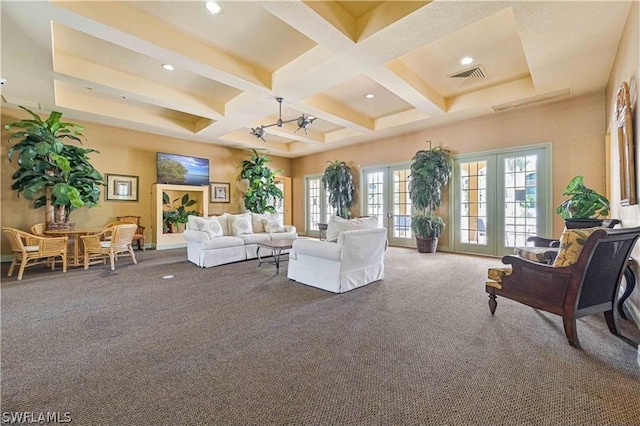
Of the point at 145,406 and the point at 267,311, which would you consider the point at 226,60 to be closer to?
the point at 267,311

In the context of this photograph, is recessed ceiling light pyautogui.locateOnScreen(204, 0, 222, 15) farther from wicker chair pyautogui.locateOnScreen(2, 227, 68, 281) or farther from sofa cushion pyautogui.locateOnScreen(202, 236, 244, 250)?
wicker chair pyautogui.locateOnScreen(2, 227, 68, 281)

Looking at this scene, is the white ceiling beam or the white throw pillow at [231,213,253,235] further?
the white throw pillow at [231,213,253,235]

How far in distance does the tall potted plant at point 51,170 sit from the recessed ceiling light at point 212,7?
13.7ft

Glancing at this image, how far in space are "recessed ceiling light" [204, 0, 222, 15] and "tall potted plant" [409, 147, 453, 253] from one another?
16.0 ft

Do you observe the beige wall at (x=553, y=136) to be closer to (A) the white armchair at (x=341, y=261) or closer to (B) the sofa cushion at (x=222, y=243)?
(A) the white armchair at (x=341, y=261)

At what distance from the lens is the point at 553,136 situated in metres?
5.02

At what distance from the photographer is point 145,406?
1.48 m

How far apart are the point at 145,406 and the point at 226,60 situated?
13.4 ft

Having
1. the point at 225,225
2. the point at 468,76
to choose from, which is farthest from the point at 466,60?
the point at 225,225

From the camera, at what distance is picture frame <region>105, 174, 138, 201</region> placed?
21.6 feet

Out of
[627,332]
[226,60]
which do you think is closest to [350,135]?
[226,60]

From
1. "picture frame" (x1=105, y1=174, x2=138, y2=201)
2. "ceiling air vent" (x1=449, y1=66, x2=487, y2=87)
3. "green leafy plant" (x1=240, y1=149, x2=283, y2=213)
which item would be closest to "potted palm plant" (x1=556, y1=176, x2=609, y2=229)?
"ceiling air vent" (x1=449, y1=66, x2=487, y2=87)

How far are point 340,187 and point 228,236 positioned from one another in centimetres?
371

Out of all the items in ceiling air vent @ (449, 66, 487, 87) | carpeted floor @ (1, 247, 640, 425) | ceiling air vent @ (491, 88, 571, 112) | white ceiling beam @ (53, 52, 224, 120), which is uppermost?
ceiling air vent @ (449, 66, 487, 87)
